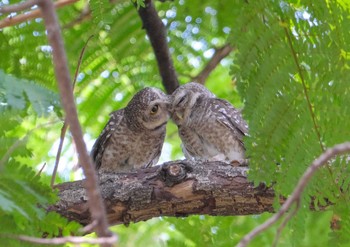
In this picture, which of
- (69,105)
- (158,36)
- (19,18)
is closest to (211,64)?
(158,36)

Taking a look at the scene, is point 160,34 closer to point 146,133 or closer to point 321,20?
point 146,133

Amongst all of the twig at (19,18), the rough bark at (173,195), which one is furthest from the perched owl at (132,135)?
the twig at (19,18)

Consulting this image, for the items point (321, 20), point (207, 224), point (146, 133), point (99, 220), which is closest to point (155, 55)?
point (146, 133)

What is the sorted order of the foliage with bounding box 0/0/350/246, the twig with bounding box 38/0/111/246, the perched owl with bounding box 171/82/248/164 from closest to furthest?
the twig with bounding box 38/0/111/246
the foliage with bounding box 0/0/350/246
the perched owl with bounding box 171/82/248/164

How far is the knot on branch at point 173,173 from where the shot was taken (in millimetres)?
4219

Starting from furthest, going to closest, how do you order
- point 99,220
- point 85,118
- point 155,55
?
point 85,118 → point 155,55 → point 99,220

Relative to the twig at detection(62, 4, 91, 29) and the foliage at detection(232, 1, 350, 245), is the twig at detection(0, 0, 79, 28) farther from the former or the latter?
the twig at detection(62, 4, 91, 29)

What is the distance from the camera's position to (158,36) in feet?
17.6

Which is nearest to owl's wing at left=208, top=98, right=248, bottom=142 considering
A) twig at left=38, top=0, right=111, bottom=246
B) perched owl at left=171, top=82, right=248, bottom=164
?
perched owl at left=171, top=82, right=248, bottom=164

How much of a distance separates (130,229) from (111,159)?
2.74ft

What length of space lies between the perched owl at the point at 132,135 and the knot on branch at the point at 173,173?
4.79 ft

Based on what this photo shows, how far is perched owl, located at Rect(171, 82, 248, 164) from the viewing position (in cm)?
554

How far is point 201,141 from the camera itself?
224 inches

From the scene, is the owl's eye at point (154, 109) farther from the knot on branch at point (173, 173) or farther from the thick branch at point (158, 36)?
the knot on branch at point (173, 173)
